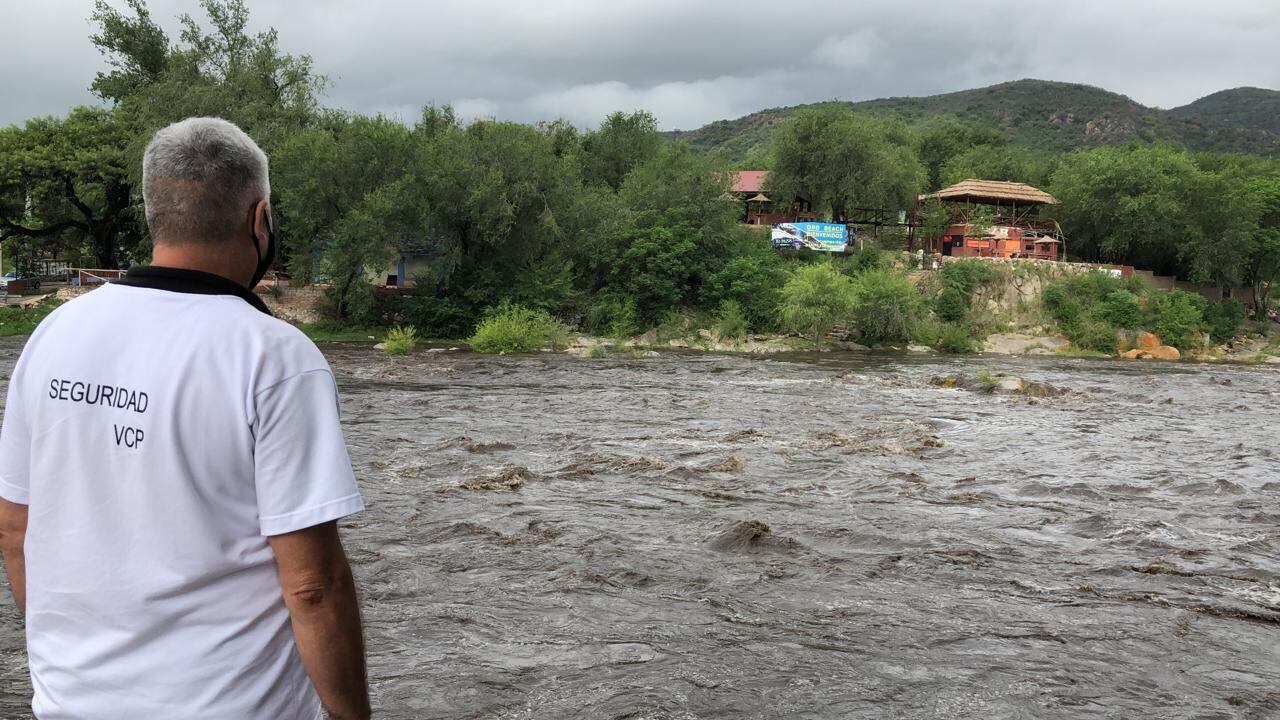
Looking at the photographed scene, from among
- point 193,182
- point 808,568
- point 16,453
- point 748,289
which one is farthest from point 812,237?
point 16,453

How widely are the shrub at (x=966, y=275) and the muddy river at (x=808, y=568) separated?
30544 millimetres

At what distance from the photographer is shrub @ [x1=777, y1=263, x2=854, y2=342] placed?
42.5m

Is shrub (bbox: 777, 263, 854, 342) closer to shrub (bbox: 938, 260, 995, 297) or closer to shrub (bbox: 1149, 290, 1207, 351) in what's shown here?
shrub (bbox: 938, 260, 995, 297)

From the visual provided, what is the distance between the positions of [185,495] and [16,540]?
0.78 metres

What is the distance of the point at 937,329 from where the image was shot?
45.9 metres

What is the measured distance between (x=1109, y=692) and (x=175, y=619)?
245 inches

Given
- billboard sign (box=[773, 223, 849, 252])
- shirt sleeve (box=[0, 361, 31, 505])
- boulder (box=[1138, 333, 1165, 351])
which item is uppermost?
billboard sign (box=[773, 223, 849, 252])

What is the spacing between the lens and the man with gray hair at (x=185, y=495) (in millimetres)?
2193

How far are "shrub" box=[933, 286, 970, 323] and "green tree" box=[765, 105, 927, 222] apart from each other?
12.7 metres

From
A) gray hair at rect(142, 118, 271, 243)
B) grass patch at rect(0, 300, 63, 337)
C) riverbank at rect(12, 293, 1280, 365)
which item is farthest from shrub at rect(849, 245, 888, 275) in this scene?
gray hair at rect(142, 118, 271, 243)

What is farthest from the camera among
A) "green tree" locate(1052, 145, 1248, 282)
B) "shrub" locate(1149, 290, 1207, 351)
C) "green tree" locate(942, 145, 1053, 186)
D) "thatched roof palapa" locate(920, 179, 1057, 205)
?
"green tree" locate(942, 145, 1053, 186)

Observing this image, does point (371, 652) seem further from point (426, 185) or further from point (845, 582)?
point (426, 185)

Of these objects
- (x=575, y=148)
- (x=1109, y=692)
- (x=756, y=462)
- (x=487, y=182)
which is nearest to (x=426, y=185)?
(x=487, y=182)

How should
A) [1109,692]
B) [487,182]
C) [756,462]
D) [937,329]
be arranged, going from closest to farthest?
[1109,692], [756,462], [487,182], [937,329]
